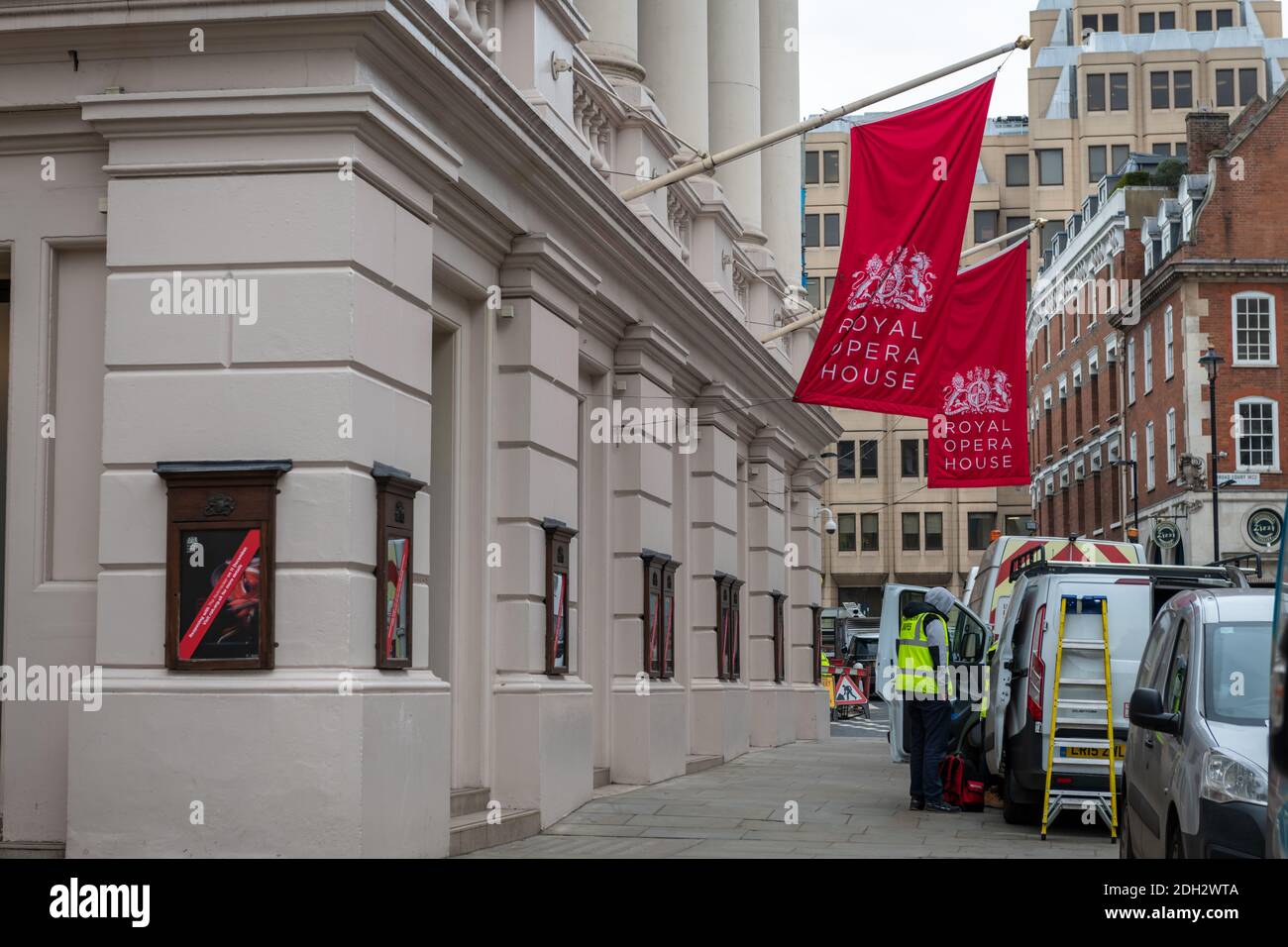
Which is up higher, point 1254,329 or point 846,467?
point 1254,329

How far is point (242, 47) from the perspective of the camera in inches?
462

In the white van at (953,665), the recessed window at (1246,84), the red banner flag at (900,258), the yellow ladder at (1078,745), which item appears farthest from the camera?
the recessed window at (1246,84)

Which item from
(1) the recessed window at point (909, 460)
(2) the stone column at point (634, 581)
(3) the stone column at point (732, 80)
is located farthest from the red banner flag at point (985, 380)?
(1) the recessed window at point (909, 460)

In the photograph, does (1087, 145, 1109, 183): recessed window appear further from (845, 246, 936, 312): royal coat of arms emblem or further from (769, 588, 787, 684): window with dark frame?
(845, 246, 936, 312): royal coat of arms emblem

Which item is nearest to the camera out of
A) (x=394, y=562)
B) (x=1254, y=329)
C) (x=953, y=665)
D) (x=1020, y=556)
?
(x=394, y=562)

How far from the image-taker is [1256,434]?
54031 millimetres

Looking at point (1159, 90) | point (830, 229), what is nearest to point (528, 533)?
point (830, 229)

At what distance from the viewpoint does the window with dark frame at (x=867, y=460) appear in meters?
89.1

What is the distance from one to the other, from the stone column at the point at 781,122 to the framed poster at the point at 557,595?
601 inches

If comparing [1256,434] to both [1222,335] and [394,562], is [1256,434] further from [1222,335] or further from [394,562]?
[394,562]

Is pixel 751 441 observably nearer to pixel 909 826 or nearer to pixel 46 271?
pixel 909 826

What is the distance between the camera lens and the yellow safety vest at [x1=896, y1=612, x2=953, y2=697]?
687 inches

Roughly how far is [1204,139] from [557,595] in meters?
47.4

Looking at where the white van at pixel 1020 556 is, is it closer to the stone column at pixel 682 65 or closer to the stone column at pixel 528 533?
the stone column at pixel 682 65
